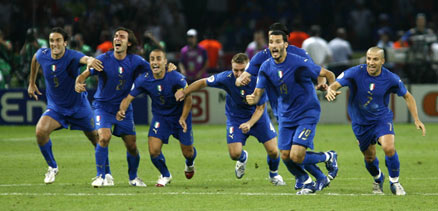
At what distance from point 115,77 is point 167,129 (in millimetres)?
1019

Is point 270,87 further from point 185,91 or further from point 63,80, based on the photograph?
point 63,80

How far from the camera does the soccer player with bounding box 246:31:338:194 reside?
429 inches

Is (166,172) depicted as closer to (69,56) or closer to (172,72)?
(172,72)

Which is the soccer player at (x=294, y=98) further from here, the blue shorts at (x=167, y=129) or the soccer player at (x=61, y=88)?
the soccer player at (x=61, y=88)

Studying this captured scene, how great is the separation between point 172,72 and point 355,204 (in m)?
3.46

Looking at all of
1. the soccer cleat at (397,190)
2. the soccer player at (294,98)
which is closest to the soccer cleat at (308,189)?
the soccer player at (294,98)

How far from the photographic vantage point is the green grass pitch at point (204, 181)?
10197 mm

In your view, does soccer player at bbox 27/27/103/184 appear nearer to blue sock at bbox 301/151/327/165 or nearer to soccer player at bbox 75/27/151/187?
soccer player at bbox 75/27/151/187

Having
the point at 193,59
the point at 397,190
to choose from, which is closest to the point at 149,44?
the point at 193,59

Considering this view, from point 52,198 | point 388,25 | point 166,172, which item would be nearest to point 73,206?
point 52,198

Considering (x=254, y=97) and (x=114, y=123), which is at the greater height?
(x=254, y=97)

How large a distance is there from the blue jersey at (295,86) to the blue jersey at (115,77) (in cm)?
207

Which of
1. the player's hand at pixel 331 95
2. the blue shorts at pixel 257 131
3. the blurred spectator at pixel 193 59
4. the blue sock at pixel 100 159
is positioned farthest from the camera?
the blurred spectator at pixel 193 59

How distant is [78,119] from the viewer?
12.7 metres
